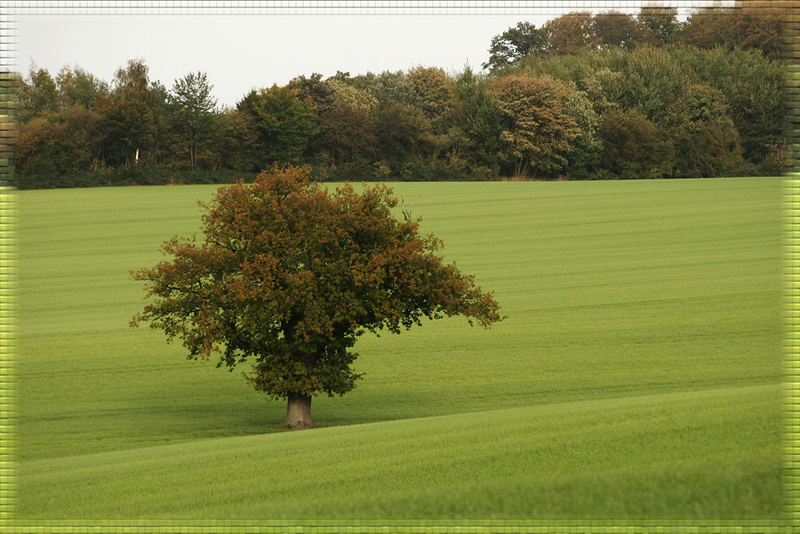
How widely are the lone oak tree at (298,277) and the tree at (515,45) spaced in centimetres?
7386

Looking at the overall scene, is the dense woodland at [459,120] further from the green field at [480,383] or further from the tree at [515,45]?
the tree at [515,45]

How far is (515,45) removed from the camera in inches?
3605

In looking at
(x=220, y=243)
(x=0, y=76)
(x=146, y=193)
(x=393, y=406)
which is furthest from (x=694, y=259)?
(x=0, y=76)

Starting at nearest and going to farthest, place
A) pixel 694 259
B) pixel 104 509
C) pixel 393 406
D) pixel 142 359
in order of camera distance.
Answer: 1. pixel 104 509
2. pixel 393 406
3. pixel 142 359
4. pixel 694 259

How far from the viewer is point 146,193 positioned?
59.7 meters

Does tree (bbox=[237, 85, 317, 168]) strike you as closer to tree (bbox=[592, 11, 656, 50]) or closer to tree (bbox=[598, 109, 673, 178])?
tree (bbox=[598, 109, 673, 178])

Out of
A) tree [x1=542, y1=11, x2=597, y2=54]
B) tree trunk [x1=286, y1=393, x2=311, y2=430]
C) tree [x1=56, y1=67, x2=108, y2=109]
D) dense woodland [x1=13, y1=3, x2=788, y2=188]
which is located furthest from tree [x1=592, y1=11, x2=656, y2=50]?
tree trunk [x1=286, y1=393, x2=311, y2=430]

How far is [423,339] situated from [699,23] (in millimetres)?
50321

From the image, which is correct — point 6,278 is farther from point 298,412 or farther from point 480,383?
point 480,383

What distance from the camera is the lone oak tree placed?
19.4 metres

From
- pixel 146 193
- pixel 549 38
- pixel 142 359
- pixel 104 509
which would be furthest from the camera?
pixel 549 38

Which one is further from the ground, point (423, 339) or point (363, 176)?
point (363, 176)

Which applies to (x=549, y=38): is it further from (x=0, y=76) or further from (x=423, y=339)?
(x=0, y=76)

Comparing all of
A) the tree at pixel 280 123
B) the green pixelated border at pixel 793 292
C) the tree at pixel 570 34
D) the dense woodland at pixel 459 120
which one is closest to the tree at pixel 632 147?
the dense woodland at pixel 459 120
